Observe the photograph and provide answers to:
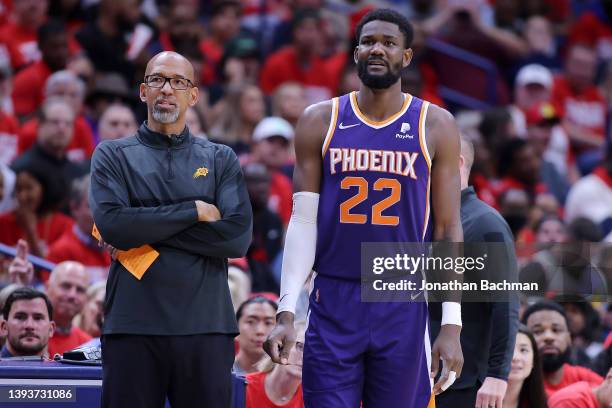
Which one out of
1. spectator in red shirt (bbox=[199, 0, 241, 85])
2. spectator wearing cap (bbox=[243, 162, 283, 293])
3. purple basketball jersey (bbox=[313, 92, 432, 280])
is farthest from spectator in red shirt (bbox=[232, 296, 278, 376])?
spectator in red shirt (bbox=[199, 0, 241, 85])

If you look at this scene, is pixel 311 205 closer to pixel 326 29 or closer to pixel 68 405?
pixel 68 405

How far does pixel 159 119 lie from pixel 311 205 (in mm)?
723

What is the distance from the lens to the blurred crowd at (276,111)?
8.17 m

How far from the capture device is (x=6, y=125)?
10.1m

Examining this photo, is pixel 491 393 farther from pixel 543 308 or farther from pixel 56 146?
pixel 56 146

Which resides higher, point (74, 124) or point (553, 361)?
point (74, 124)

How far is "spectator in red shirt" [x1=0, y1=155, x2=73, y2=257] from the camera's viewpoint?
29.8 ft

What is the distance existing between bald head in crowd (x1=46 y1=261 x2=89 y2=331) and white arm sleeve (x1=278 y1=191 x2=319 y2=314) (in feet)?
10.2

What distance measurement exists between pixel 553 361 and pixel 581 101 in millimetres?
7038

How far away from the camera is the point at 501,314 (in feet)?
18.8

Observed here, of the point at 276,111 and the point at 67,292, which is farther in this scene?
the point at 276,111

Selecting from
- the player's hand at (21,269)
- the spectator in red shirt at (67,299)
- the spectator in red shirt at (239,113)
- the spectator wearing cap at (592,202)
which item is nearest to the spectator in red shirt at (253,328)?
the spectator in red shirt at (67,299)

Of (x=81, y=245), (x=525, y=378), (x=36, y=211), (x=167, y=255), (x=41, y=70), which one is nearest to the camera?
(x=167, y=255)

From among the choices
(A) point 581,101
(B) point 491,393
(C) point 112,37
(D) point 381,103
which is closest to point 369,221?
(D) point 381,103
